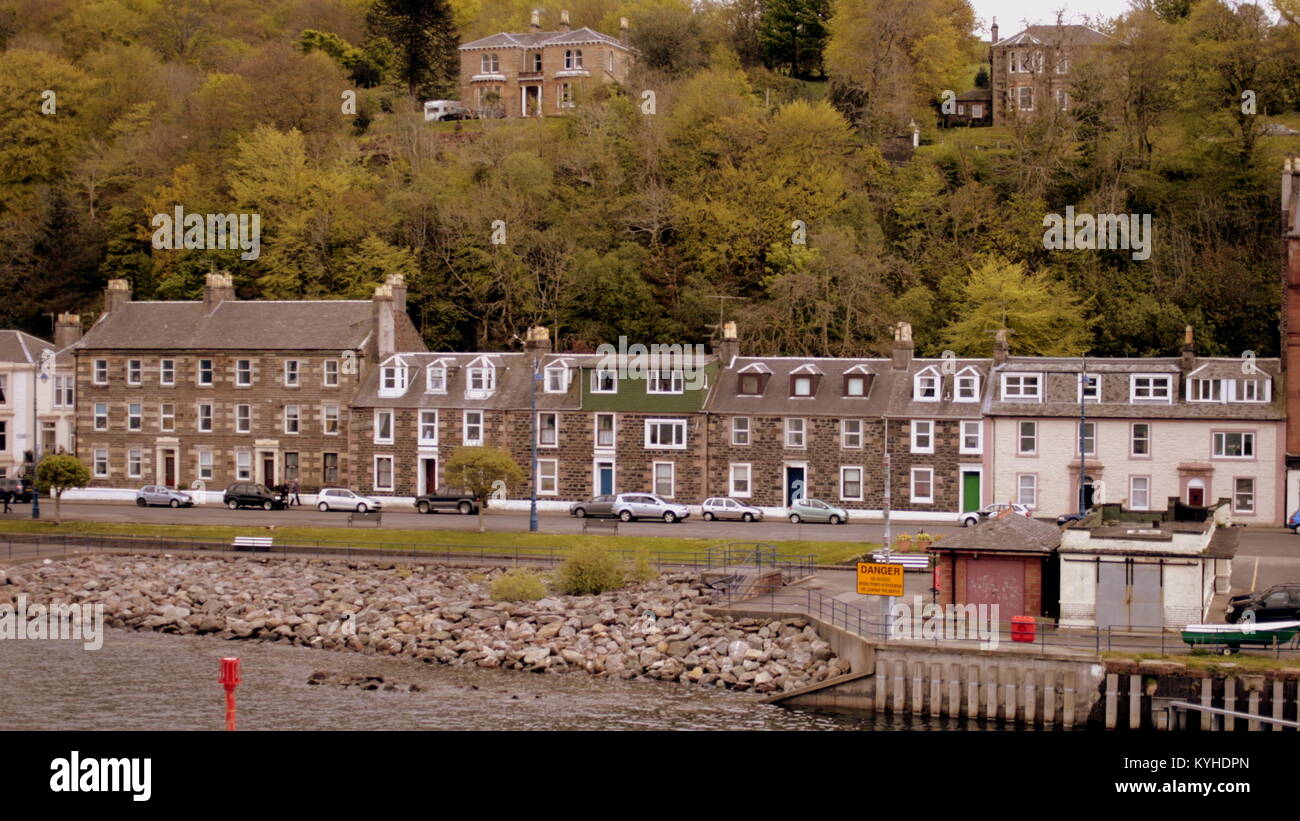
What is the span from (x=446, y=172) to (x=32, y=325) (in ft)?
84.4

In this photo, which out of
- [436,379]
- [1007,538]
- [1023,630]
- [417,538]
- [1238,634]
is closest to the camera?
[1238,634]

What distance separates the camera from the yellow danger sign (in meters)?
42.0

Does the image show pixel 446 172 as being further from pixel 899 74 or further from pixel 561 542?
pixel 561 542

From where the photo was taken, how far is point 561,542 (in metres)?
60.8

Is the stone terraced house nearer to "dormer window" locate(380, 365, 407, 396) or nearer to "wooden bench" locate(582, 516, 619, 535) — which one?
"dormer window" locate(380, 365, 407, 396)

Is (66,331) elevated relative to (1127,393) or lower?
elevated

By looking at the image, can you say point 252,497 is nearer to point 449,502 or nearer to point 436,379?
point 449,502

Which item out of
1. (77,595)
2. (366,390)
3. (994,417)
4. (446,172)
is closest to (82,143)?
(446,172)

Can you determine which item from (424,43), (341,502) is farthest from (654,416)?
(424,43)

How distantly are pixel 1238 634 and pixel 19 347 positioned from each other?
200ft

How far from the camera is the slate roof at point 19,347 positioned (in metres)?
81.4

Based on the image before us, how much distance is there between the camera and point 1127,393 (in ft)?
220

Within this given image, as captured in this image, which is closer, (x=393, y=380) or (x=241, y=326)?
(x=393, y=380)

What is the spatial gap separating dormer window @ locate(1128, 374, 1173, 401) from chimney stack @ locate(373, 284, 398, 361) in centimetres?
3232
